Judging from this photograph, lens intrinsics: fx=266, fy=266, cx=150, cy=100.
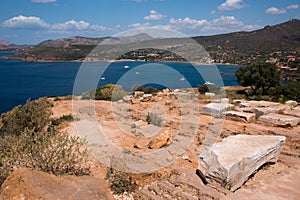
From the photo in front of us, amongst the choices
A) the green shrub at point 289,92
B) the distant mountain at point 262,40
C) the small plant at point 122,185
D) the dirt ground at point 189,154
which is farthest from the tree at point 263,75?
the distant mountain at point 262,40

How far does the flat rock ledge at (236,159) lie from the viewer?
19.5 feet

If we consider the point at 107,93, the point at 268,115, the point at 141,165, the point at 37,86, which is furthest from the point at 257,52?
the point at 141,165

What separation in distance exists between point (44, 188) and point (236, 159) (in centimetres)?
429

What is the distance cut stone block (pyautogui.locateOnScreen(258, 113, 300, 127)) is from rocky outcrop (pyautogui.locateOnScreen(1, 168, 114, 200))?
284 inches

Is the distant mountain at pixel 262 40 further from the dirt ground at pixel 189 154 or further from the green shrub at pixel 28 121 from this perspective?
the green shrub at pixel 28 121

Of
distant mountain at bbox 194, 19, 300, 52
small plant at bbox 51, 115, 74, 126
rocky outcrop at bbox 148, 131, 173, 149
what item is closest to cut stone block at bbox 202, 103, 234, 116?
rocky outcrop at bbox 148, 131, 173, 149

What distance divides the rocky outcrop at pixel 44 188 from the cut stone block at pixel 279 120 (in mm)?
7226

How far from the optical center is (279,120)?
10406 mm

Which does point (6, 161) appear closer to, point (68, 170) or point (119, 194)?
point (68, 170)

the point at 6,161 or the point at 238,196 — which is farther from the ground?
the point at 6,161

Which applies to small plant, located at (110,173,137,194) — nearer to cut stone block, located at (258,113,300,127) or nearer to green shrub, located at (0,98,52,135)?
cut stone block, located at (258,113,300,127)

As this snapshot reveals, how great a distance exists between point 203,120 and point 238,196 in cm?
645

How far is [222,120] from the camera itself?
37.6 ft

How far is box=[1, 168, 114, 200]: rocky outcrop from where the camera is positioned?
5.25 meters
